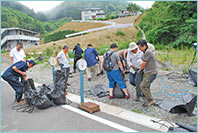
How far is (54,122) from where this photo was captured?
3.65 m

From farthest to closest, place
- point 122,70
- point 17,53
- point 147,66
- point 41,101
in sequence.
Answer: point 17,53 < point 122,70 < point 41,101 < point 147,66

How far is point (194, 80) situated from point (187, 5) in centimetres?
1108

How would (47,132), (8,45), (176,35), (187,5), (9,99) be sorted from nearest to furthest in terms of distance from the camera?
(47,132) → (9,99) → (187,5) → (176,35) → (8,45)

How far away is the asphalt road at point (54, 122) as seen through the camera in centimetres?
334

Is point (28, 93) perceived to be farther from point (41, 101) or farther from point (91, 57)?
point (91, 57)

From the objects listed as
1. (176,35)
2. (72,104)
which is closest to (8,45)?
(176,35)

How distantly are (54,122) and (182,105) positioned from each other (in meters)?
2.98

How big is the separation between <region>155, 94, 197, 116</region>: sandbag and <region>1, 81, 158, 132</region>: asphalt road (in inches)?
39.5

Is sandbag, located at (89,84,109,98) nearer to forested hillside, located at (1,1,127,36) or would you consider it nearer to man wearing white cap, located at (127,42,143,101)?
man wearing white cap, located at (127,42,143,101)

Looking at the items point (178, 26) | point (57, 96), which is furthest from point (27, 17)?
point (57, 96)

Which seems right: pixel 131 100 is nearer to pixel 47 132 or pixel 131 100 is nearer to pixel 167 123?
pixel 167 123

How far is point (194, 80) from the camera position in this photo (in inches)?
224

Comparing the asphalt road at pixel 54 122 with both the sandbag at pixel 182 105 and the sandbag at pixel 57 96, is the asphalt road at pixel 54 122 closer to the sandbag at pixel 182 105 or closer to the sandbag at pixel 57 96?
the sandbag at pixel 57 96

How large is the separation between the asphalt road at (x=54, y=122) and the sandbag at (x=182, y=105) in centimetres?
100
